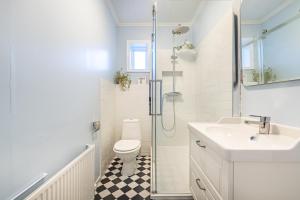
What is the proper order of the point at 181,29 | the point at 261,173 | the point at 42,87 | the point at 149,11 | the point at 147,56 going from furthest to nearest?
the point at 147,56, the point at 181,29, the point at 149,11, the point at 42,87, the point at 261,173

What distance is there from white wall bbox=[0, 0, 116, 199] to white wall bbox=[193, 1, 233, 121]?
150cm

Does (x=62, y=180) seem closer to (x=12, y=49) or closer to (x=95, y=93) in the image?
(x=12, y=49)

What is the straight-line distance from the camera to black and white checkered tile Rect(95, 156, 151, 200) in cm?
190

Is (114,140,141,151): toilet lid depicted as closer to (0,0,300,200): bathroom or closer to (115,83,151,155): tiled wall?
(0,0,300,200): bathroom

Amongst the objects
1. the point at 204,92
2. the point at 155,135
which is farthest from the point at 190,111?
the point at 155,135

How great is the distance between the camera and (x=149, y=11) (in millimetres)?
2881

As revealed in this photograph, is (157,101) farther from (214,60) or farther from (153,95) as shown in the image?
(214,60)

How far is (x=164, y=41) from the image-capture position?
3.18 m

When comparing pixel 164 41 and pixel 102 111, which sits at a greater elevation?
pixel 164 41

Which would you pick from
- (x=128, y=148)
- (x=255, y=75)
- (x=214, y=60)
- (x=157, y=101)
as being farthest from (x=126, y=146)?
(x=255, y=75)

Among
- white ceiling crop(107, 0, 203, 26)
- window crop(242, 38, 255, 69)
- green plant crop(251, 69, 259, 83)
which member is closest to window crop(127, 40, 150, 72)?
white ceiling crop(107, 0, 203, 26)

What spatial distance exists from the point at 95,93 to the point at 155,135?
0.96 m

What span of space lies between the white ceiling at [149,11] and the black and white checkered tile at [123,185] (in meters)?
2.56

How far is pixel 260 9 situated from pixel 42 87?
1705 mm
